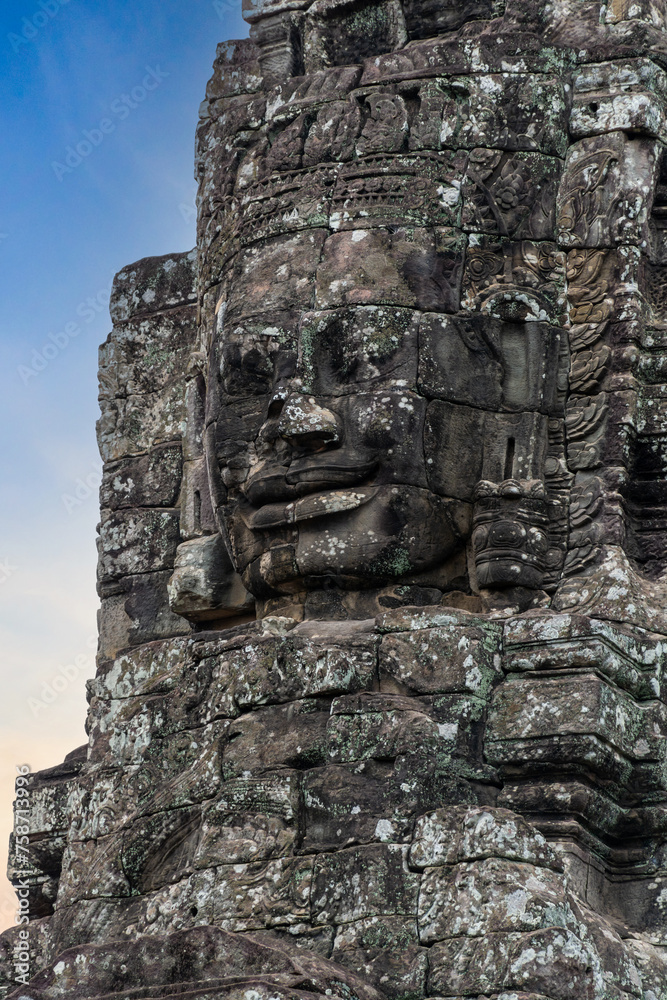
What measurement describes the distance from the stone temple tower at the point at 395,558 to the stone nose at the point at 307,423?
0.02 metres

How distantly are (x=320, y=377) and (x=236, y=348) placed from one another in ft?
2.01

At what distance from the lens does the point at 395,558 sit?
36.7 ft

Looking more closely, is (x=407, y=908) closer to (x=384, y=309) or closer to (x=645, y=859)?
(x=645, y=859)

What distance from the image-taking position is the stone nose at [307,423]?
11312mm

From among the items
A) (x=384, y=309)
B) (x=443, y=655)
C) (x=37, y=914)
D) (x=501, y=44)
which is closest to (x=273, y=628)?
(x=443, y=655)

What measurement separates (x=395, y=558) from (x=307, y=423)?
3.12 feet

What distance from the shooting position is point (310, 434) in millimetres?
11328

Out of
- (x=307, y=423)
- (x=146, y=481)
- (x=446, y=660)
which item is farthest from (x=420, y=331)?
(x=146, y=481)

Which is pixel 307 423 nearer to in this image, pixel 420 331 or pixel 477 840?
pixel 420 331

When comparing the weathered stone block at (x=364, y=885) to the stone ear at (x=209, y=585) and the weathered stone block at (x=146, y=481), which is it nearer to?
the stone ear at (x=209, y=585)

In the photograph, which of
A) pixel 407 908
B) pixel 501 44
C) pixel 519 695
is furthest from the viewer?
pixel 501 44

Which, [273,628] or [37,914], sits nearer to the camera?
[273,628]

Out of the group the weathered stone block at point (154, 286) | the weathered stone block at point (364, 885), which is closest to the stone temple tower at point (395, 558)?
the weathered stone block at point (364, 885)

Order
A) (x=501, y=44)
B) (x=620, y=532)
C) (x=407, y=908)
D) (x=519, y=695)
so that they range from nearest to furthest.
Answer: (x=407, y=908) → (x=519, y=695) → (x=620, y=532) → (x=501, y=44)
